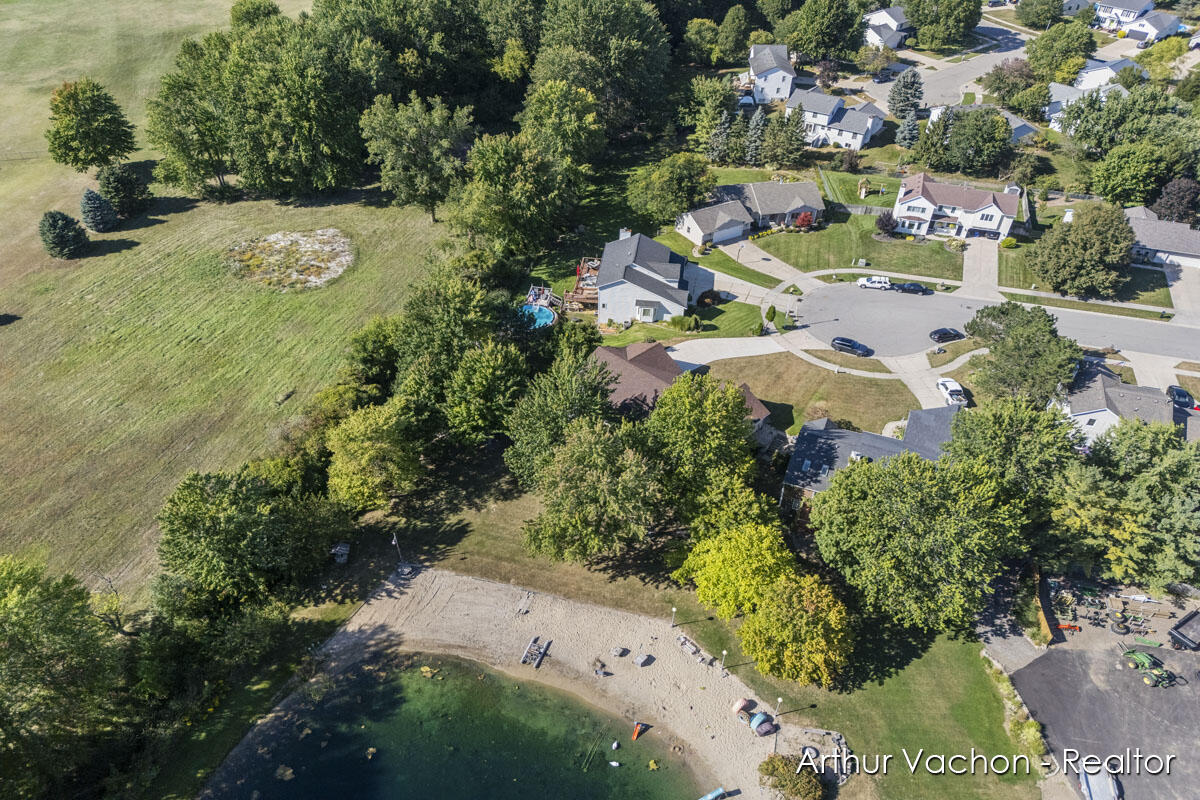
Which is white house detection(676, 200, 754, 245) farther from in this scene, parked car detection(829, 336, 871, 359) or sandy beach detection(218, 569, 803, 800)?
sandy beach detection(218, 569, 803, 800)

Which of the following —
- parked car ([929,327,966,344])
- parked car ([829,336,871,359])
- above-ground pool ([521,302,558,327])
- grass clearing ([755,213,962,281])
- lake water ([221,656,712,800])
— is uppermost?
above-ground pool ([521,302,558,327])

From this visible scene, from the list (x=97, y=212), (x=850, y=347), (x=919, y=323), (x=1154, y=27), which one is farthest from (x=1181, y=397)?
(x=1154, y=27)

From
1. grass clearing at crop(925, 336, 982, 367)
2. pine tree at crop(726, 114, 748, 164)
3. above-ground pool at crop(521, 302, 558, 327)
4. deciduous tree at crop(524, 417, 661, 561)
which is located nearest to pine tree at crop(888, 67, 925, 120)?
pine tree at crop(726, 114, 748, 164)

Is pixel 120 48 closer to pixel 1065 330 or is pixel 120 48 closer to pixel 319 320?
pixel 319 320

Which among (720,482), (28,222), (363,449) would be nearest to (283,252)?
(28,222)

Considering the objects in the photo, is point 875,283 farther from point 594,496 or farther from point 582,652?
point 582,652
